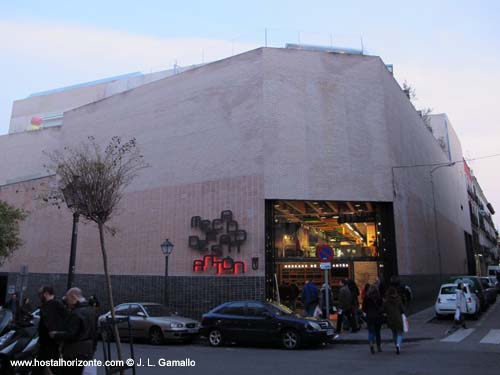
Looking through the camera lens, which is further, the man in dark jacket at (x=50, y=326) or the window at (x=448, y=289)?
the window at (x=448, y=289)

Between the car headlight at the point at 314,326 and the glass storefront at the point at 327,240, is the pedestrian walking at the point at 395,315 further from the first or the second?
the glass storefront at the point at 327,240

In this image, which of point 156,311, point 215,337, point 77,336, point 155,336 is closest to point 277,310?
point 215,337

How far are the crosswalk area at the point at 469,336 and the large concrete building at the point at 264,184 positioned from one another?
4.43 metres

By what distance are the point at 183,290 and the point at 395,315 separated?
1102 cm

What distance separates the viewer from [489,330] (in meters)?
15.3

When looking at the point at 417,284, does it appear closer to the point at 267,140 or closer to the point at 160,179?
the point at 267,140

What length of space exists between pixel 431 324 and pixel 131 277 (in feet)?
46.0

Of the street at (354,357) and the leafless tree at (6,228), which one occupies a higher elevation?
Result: the leafless tree at (6,228)

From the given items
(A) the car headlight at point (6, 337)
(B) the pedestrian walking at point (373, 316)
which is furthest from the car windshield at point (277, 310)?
(A) the car headlight at point (6, 337)

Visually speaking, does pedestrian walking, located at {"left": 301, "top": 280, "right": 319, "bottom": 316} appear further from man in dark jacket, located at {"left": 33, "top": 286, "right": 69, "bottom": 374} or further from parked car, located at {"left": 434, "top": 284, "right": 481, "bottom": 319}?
man in dark jacket, located at {"left": 33, "top": 286, "right": 69, "bottom": 374}

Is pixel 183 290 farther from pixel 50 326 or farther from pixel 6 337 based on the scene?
pixel 50 326

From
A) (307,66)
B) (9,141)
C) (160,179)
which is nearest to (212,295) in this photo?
(160,179)

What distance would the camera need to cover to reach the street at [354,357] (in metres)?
9.09

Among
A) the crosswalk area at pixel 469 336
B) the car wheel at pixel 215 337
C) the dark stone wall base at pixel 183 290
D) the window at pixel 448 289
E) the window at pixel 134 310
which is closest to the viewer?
the crosswalk area at pixel 469 336
